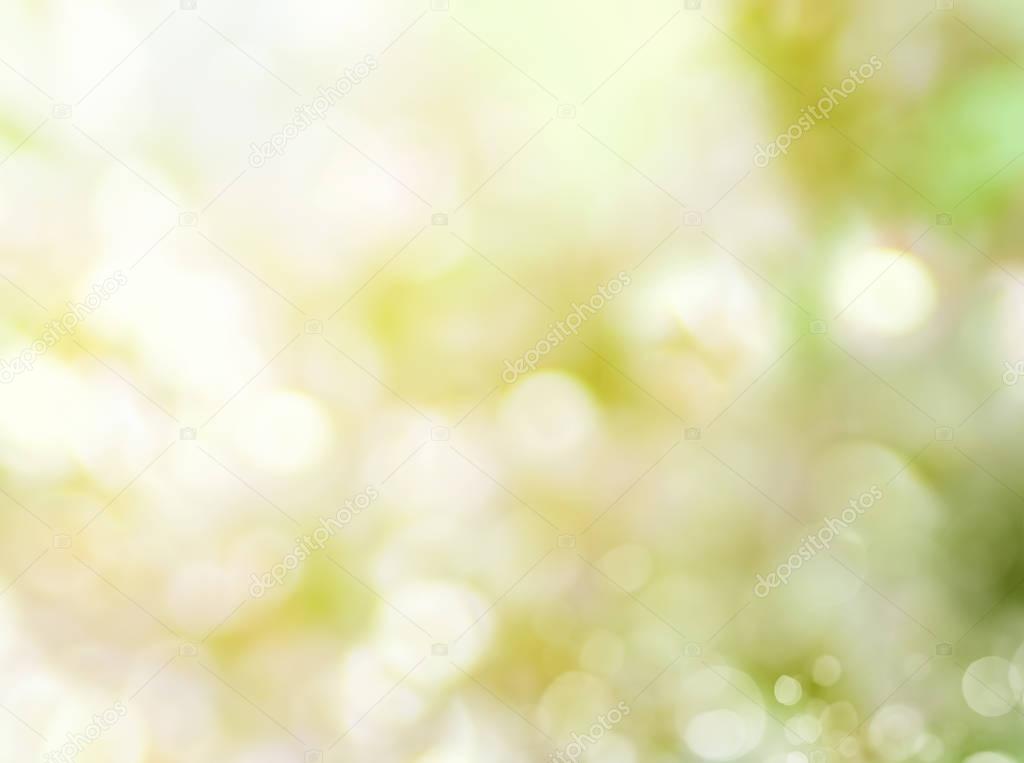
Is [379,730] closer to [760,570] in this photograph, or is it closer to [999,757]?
[760,570]

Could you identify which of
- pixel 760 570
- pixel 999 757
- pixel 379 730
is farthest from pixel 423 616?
pixel 999 757

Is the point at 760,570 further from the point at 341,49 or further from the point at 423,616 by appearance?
the point at 341,49

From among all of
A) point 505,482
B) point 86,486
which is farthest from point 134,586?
point 505,482

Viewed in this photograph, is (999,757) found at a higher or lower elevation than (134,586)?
higher

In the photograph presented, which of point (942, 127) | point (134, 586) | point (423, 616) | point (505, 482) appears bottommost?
point (134, 586)

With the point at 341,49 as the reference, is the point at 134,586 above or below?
below

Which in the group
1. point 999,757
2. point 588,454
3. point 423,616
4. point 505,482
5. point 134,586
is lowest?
point 134,586
